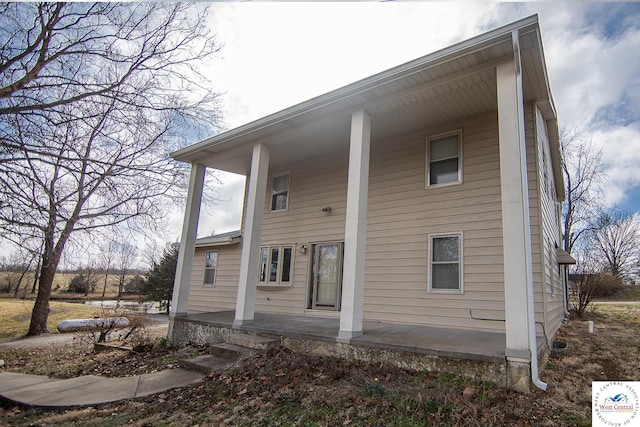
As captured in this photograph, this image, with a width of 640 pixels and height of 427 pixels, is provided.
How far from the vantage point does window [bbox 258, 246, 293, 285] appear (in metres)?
9.20

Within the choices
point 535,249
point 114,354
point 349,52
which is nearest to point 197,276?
point 114,354

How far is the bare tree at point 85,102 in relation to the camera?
514 centimetres

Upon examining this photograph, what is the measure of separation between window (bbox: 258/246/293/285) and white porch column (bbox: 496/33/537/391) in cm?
581

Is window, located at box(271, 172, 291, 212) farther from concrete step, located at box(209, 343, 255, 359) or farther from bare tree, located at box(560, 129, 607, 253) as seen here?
bare tree, located at box(560, 129, 607, 253)

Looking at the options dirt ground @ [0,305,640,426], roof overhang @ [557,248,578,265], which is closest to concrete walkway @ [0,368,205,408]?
dirt ground @ [0,305,640,426]

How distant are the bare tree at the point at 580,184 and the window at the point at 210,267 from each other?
62.6 feet

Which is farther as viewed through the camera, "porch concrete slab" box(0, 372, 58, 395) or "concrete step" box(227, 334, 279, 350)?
"concrete step" box(227, 334, 279, 350)

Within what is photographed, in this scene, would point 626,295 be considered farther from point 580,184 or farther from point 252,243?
point 252,243

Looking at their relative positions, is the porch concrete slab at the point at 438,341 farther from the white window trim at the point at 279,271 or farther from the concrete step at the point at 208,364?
the white window trim at the point at 279,271

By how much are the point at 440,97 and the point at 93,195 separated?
22.1ft

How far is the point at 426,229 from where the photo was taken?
6.96 m

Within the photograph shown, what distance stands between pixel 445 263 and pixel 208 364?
177 inches

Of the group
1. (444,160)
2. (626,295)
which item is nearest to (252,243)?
(444,160)

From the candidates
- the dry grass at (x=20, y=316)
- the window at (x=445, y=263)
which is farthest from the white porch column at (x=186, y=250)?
the dry grass at (x=20, y=316)
